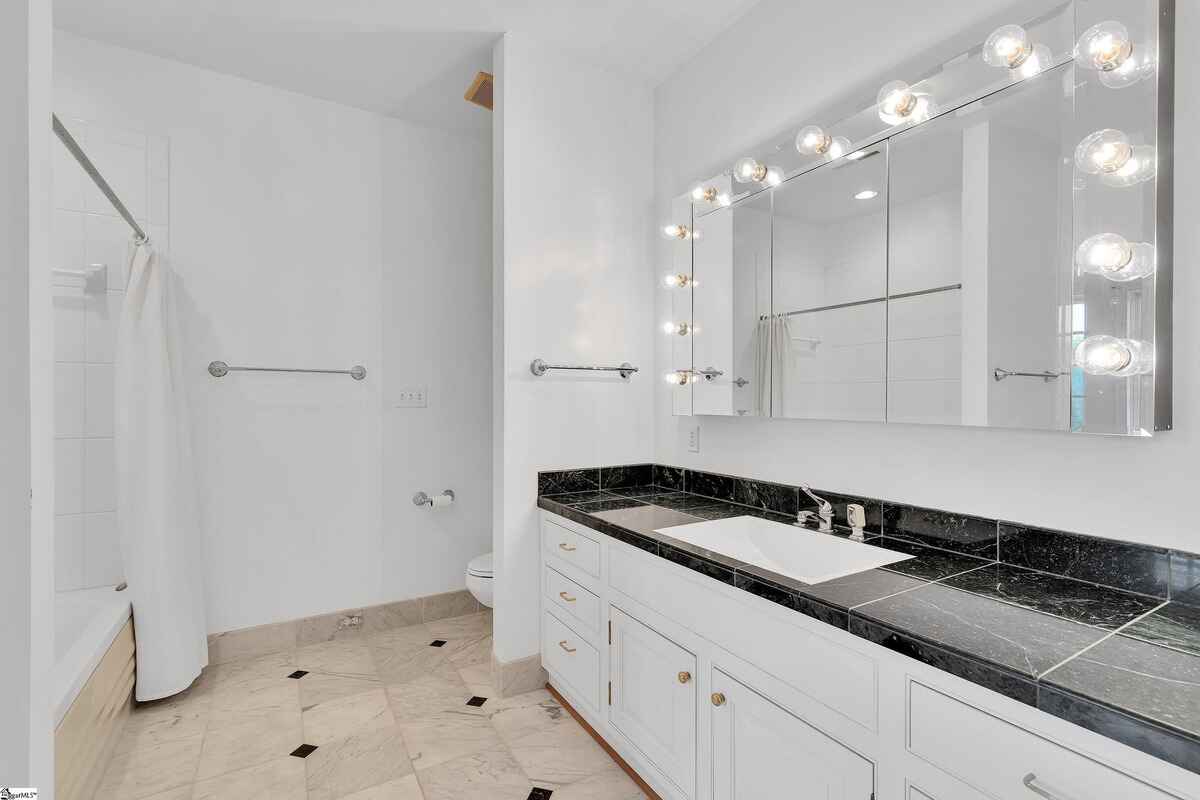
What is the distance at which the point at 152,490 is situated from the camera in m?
2.13

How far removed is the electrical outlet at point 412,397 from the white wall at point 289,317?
0.06 meters

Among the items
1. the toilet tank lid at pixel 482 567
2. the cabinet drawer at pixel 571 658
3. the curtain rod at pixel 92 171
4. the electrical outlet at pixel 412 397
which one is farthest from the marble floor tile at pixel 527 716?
the curtain rod at pixel 92 171

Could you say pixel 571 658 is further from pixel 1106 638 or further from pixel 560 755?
pixel 1106 638

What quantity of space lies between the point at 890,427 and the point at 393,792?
182 cm

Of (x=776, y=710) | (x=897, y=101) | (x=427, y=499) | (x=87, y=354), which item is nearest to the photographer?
(x=776, y=710)

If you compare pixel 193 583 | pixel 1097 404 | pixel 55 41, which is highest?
pixel 55 41

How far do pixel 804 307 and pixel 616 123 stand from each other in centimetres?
127

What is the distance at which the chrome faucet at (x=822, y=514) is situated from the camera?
5.68 feet

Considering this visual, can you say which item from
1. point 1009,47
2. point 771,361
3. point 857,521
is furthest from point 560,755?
point 1009,47

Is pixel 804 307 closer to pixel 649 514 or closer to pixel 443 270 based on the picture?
pixel 649 514

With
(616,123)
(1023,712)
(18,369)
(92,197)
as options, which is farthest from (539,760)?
(92,197)

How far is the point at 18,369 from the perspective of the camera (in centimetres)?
46

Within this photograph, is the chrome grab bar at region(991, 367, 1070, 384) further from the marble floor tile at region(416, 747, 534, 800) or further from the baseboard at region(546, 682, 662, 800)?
the marble floor tile at region(416, 747, 534, 800)

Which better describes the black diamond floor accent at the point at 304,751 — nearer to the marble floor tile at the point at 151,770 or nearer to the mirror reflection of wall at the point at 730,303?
the marble floor tile at the point at 151,770
